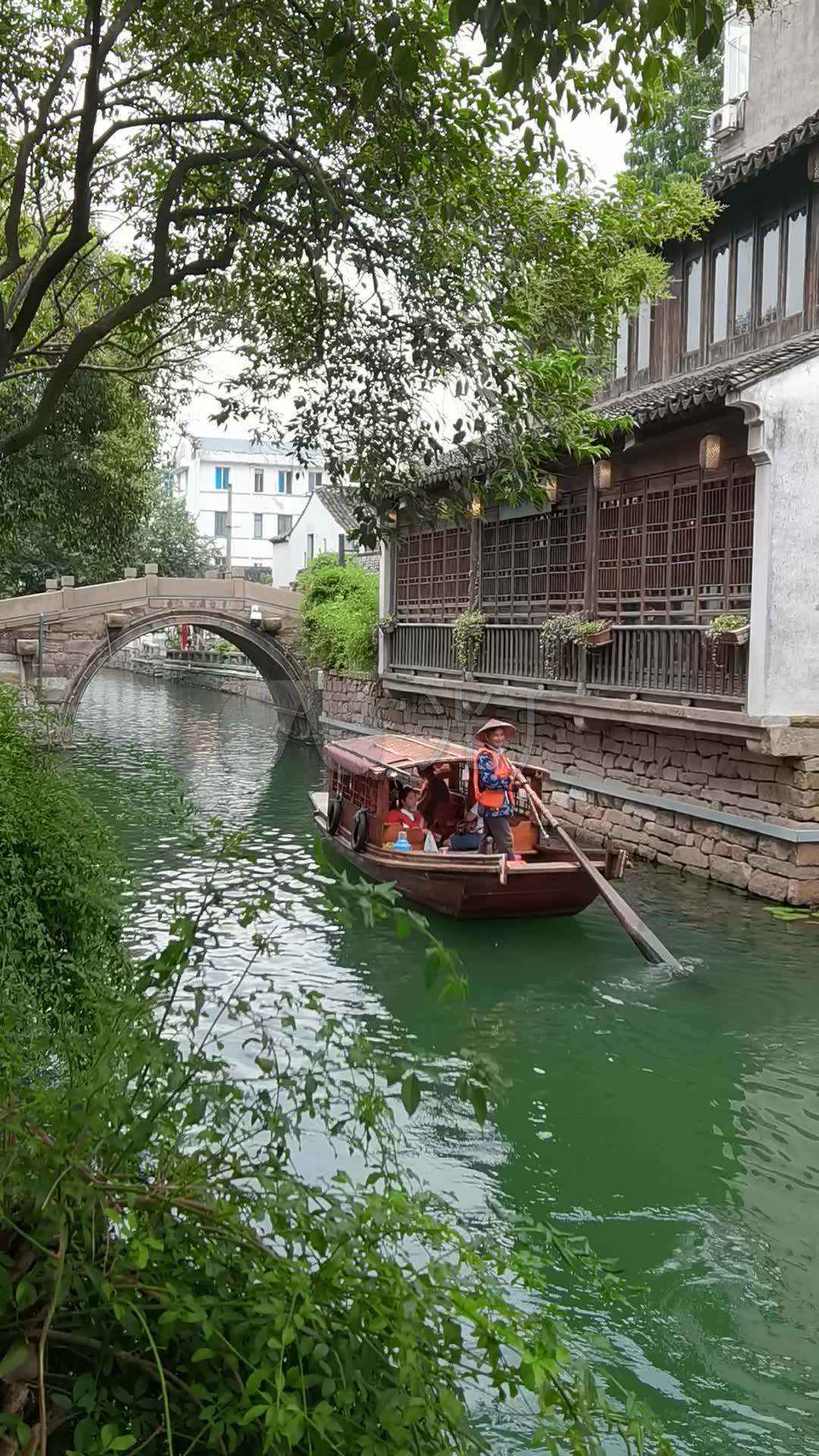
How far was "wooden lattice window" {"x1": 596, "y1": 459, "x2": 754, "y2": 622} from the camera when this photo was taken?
1203 cm

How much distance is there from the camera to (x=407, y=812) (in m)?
12.7

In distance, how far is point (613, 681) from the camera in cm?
1391

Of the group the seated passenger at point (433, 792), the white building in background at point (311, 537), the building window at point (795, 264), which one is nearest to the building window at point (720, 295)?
the building window at point (795, 264)

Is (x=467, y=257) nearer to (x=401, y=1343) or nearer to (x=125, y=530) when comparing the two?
(x=401, y=1343)

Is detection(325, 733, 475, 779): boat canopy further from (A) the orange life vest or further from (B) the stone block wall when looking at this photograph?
(B) the stone block wall

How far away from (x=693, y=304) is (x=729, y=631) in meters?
5.85

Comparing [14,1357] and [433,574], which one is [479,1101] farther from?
[433,574]

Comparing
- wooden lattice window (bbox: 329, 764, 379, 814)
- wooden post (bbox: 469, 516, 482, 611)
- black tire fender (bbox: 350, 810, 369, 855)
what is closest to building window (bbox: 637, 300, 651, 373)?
wooden post (bbox: 469, 516, 482, 611)

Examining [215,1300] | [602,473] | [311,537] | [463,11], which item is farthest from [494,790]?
[311,537]

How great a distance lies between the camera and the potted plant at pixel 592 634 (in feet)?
45.9

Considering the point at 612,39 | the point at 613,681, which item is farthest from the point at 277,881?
the point at 612,39

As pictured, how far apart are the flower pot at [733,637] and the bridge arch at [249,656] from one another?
48.8 feet

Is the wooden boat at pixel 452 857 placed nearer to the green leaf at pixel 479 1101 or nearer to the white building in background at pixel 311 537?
the green leaf at pixel 479 1101

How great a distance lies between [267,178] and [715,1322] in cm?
529
